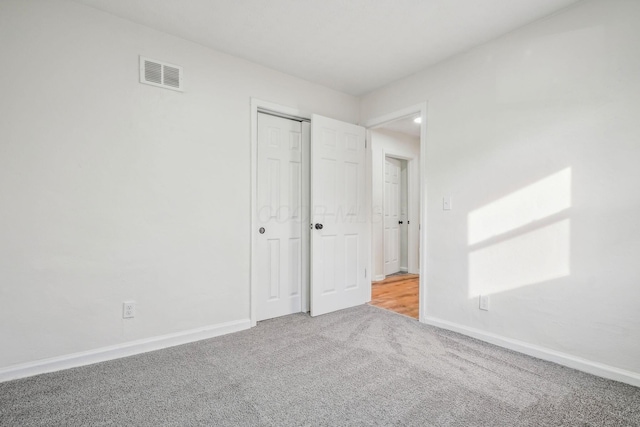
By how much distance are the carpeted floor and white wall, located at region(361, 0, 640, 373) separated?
13.2 inches

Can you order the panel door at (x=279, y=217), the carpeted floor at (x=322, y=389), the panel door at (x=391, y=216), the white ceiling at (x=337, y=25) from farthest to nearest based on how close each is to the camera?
1. the panel door at (x=391, y=216)
2. the panel door at (x=279, y=217)
3. the white ceiling at (x=337, y=25)
4. the carpeted floor at (x=322, y=389)

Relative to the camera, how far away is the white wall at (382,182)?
16.0 feet

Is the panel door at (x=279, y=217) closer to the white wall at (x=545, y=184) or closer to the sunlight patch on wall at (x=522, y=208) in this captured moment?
the white wall at (x=545, y=184)

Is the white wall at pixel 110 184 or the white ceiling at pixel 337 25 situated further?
the white ceiling at pixel 337 25

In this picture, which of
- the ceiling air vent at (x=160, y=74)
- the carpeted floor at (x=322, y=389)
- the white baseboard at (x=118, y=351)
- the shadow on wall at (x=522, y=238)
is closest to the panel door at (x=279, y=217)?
the white baseboard at (x=118, y=351)

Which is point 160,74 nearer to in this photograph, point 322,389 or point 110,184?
point 110,184

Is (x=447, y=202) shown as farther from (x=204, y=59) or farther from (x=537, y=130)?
(x=204, y=59)

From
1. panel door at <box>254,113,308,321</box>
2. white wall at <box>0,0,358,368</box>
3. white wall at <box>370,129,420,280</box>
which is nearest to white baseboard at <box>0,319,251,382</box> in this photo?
white wall at <box>0,0,358,368</box>

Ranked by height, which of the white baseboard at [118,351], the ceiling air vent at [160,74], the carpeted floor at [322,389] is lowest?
the carpeted floor at [322,389]

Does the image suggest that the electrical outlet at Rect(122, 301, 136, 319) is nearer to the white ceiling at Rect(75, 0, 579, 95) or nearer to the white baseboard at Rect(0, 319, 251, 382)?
the white baseboard at Rect(0, 319, 251, 382)

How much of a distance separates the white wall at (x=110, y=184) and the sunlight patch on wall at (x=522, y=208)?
204cm

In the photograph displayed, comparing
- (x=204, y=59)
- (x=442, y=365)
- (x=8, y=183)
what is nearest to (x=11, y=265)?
(x=8, y=183)

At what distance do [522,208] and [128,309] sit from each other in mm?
3071

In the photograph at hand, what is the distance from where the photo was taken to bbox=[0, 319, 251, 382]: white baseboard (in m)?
1.93
